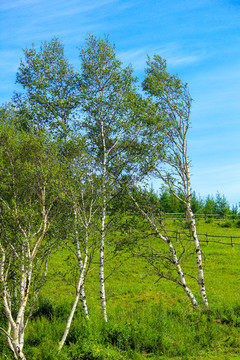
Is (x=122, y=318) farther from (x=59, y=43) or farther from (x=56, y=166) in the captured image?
(x=59, y=43)

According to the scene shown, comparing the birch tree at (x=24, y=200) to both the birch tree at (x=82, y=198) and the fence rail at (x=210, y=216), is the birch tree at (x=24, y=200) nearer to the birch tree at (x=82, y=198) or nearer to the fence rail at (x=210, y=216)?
the birch tree at (x=82, y=198)

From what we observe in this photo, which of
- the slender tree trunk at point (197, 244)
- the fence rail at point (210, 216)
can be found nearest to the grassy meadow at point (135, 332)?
the slender tree trunk at point (197, 244)

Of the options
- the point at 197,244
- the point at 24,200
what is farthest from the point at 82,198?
the point at 197,244

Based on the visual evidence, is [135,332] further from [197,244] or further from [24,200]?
[24,200]

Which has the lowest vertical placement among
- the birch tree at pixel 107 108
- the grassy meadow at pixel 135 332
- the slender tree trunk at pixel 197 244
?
the grassy meadow at pixel 135 332

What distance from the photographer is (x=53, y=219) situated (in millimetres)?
15336

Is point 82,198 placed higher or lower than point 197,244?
higher

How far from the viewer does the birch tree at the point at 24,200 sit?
545 inches

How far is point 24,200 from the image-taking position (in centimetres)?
1434

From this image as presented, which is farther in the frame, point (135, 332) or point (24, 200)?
point (135, 332)

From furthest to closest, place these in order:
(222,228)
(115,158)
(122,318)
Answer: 1. (222,228)
2. (115,158)
3. (122,318)

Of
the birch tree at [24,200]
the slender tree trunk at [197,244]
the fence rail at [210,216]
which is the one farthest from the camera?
the fence rail at [210,216]

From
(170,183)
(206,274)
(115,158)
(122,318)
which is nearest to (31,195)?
(115,158)

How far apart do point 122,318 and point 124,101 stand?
36.8 ft
